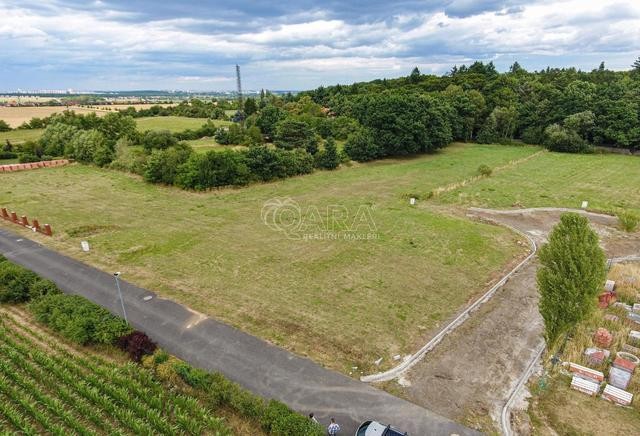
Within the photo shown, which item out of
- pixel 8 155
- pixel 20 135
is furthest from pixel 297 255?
pixel 20 135

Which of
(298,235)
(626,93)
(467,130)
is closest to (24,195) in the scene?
(298,235)

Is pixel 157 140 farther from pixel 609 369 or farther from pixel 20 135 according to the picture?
pixel 609 369

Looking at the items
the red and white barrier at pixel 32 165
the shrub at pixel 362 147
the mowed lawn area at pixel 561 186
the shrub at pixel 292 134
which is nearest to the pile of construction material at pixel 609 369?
the mowed lawn area at pixel 561 186

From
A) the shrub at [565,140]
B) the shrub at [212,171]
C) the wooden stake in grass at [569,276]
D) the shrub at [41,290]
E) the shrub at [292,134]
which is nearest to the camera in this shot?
the wooden stake in grass at [569,276]

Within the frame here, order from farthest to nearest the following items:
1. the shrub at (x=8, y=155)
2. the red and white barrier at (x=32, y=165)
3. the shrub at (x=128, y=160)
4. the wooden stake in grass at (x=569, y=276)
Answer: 1. the shrub at (x=8, y=155)
2. the red and white barrier at (x=32, y=165)
3. the shrub at (x=128, y=160)
4. the wooden stake in grass at (x=569, y=276)

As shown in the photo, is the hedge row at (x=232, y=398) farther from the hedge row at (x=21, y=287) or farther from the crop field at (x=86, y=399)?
the hedge row at (x=21, y=287)

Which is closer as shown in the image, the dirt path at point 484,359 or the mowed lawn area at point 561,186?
the dirt path at point 484,359

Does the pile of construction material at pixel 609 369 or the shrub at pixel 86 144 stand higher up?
the shrub at pixel 86 144
